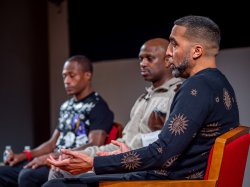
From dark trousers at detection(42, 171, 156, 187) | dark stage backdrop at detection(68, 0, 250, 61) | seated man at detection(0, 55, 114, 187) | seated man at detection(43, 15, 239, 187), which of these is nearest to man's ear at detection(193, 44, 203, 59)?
seated man at detection(43, 15, 239, 187)

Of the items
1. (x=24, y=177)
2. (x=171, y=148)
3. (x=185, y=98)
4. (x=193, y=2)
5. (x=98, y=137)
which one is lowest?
(x=24, y=177)

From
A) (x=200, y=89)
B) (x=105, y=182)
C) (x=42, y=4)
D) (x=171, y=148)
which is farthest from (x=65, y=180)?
(x=42, y=4)

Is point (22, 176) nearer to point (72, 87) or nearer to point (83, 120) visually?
point (83, 120)

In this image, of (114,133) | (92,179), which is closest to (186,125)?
(92,179)

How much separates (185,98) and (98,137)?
4.68 ft

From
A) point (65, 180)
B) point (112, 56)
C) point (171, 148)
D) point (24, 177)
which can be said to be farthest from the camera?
point (112, 56)

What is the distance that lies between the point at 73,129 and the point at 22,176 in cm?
51

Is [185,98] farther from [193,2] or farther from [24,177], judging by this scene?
[193,2]

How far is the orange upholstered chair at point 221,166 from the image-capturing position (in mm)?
1790

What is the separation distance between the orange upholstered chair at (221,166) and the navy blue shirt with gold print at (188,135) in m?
0.05

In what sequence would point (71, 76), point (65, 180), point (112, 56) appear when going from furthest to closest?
1. point (112, 56)
2. point (71, 76)
3. point (65, 180)

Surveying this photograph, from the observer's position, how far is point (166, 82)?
9.58 feet

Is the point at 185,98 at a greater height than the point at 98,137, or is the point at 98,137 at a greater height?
the point at 185,98

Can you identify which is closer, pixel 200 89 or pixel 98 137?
pixel 200 89
